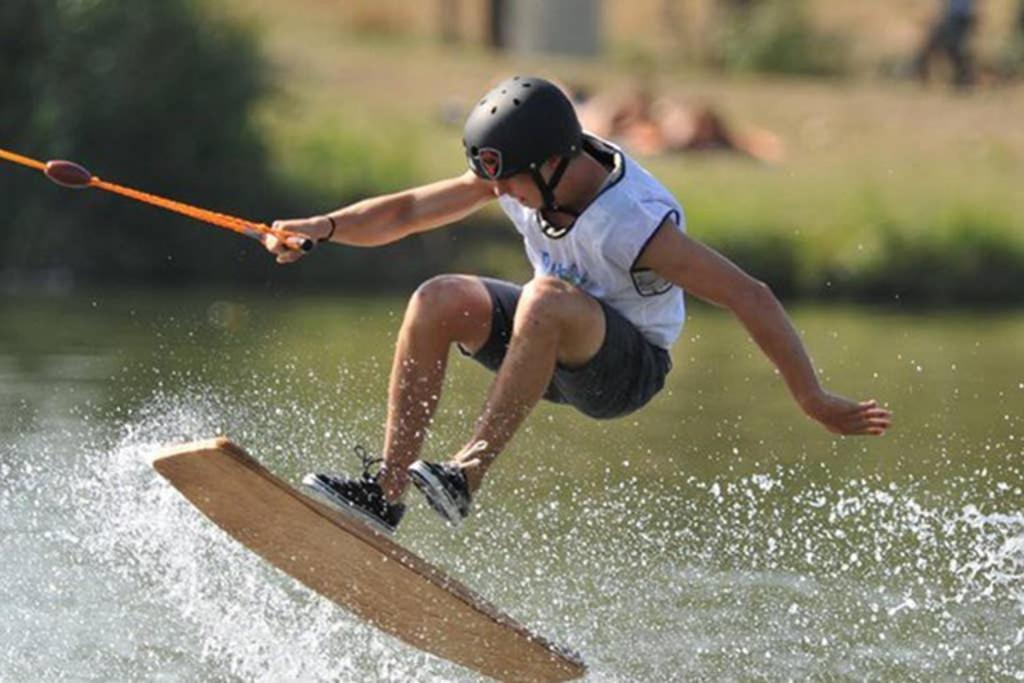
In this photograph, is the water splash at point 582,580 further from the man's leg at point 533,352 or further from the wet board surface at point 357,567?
the man's leg at point 533,352

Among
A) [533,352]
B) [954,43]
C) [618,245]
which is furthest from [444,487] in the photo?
[954,43]

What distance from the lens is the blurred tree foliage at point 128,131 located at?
71.4 feet

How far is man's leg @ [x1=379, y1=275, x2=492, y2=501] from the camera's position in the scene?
8297 millimetres

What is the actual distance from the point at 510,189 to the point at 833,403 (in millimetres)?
1159

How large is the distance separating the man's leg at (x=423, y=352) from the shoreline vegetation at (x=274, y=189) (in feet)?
42.5

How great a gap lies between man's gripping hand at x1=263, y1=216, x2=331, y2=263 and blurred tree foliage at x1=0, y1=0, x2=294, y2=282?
515 inches

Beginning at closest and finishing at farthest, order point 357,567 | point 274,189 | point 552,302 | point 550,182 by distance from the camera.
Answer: point 552,302 → point 550,182 → point 357,567 → point 274,189

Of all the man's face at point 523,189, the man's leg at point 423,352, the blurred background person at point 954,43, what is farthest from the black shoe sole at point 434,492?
the blurred background person at point 954,43

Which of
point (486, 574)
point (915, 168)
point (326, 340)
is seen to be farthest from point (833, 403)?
point (915, 168)

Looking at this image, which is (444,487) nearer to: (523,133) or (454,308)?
(454,308)

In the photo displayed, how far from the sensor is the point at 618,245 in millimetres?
8141

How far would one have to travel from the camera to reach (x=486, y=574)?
10570 millimetres

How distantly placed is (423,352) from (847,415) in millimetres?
1308

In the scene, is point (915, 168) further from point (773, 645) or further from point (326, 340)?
point (773, 645)
